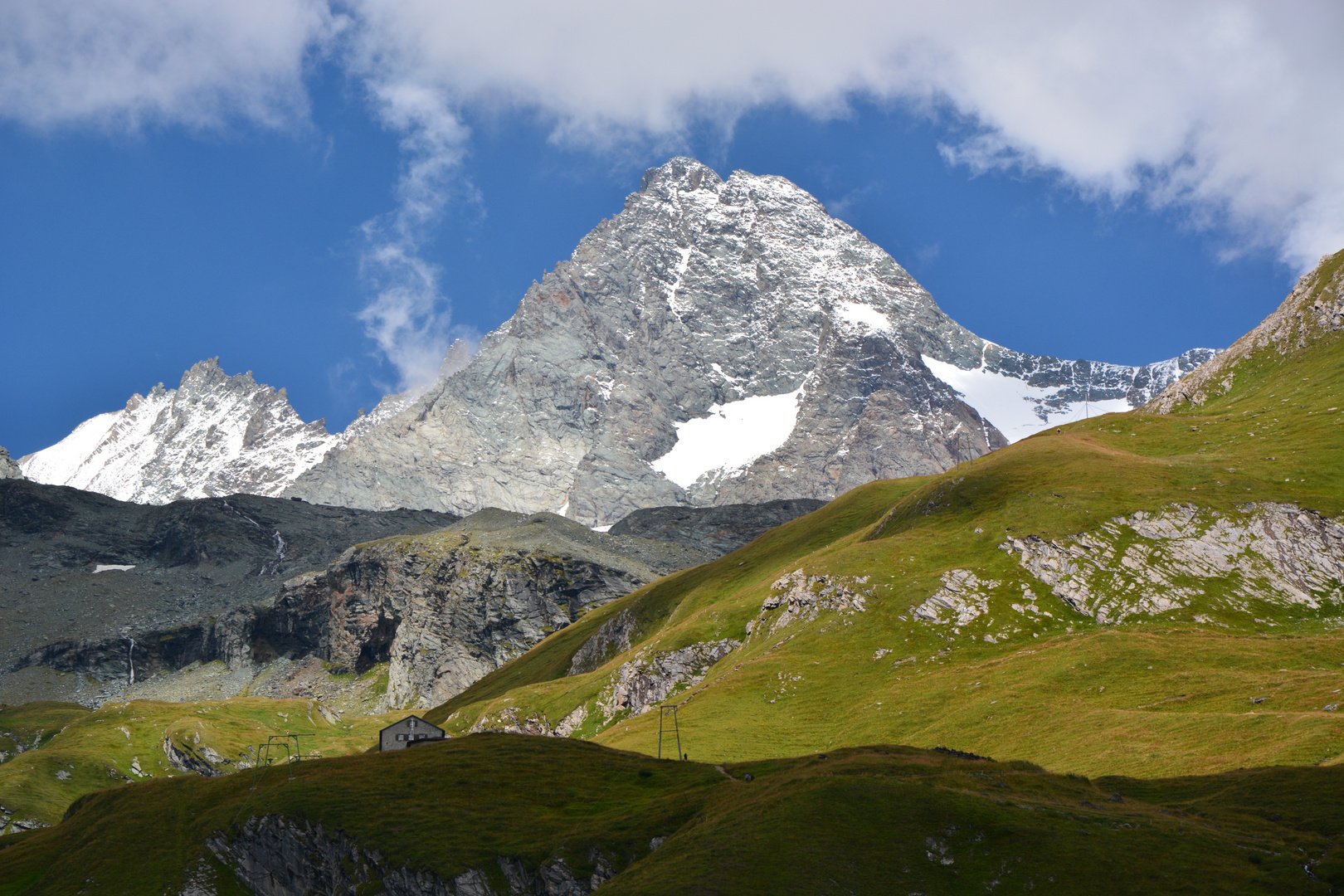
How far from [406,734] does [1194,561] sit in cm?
10600

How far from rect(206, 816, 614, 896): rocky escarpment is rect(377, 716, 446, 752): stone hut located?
3462cm

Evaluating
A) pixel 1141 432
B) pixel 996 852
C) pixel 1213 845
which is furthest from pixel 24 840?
pixel 1141 432

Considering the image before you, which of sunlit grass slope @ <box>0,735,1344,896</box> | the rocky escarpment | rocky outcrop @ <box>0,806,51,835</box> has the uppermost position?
sunlit grass slope @ <box>0,735,1344,896</box>

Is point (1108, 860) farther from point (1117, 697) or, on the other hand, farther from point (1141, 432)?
point (1141, 432)

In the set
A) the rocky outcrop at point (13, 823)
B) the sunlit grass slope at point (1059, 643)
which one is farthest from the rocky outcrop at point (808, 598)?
the rocky outcrop at point (13, 823)

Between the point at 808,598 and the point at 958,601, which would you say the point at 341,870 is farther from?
the point at 958,601

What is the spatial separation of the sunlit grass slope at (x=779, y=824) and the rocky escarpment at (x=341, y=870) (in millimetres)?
701

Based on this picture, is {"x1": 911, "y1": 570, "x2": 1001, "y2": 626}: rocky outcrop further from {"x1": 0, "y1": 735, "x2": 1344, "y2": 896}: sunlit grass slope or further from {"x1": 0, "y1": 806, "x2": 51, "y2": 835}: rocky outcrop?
{"x1": 0, "y1": 806, "x2": 51, "y2": 835}: rocky outcrop

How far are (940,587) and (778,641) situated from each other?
81.4 ft

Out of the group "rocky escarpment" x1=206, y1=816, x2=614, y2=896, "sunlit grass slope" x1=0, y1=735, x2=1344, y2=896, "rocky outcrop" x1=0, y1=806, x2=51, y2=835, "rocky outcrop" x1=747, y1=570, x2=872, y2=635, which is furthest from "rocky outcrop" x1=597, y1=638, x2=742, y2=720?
"rocky outcrop" x1=0, y1=806, x2=51, y2=835

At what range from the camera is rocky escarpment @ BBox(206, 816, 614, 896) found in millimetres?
78125

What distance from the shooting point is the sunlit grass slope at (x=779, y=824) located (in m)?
56.8

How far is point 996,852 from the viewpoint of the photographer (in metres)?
59.8

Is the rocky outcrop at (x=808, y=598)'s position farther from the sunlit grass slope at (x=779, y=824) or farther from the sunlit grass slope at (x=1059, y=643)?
the sunlit grass slope at (x=779, y=824)
